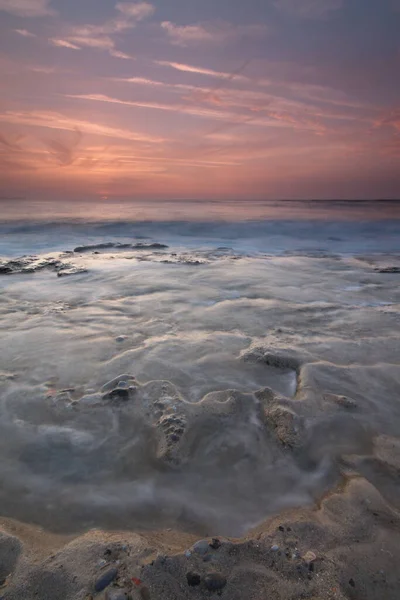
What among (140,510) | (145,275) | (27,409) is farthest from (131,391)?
(145,275)

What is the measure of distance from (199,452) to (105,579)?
1025mm

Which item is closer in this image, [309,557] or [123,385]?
[309,557]

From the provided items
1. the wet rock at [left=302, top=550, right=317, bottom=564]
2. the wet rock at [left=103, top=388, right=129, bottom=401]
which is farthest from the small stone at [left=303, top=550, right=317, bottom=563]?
the wet rock at [left=103, top=388, right=129, bottom=401]

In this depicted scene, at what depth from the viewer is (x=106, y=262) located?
34.3ft

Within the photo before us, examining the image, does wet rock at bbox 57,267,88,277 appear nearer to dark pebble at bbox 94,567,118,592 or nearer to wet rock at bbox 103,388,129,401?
wet rock at bbox 103,388,129,401

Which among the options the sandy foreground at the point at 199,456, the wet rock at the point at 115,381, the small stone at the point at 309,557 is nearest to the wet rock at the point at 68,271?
the sandy foreground at the point at 199,456

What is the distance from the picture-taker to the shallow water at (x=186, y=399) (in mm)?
2146

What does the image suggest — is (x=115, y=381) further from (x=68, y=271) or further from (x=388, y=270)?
(x=388, y=270)

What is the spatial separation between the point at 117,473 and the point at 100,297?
450 cm

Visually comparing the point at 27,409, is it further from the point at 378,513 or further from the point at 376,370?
the point at 376,370

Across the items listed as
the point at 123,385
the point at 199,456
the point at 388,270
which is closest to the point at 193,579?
the point at 199,456

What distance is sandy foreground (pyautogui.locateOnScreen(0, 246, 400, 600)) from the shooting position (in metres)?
1.66

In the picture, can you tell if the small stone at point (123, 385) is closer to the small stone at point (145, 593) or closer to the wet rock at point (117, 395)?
the wet rock at point (117, 395)

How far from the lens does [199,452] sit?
250 cm
